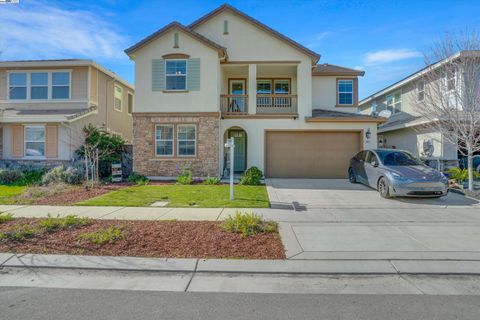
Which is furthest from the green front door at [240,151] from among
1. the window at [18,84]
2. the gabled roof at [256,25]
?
the window at [18,84]

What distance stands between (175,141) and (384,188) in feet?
31.9

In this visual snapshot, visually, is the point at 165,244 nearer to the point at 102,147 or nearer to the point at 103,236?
the point at 103,236

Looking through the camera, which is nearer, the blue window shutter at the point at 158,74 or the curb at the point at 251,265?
the curb at the point at 251,265

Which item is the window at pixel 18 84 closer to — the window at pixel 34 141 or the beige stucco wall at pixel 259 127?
the window at pixel 34 141

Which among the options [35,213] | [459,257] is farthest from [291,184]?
[35,213]

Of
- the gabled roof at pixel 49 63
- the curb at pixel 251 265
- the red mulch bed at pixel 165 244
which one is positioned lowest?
the curb at pixel 251 265

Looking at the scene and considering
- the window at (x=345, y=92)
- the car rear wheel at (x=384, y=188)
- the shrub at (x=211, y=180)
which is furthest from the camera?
the window at (x=345, y=92)

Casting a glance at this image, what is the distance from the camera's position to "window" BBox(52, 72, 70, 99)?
17391 mm

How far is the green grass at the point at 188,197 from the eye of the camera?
8.98 m

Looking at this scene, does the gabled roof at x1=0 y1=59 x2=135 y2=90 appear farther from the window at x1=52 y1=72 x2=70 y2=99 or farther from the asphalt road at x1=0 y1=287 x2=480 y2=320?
the asphalt road at x1=0 y1=287 x2=480 y2=320

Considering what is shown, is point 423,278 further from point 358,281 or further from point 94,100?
point 94,100

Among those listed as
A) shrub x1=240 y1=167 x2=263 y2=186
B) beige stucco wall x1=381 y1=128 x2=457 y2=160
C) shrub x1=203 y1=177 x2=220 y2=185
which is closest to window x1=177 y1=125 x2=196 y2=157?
shrub x1=203 y1=177 x2=220 y2=185

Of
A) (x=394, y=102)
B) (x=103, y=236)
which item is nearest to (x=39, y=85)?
(x=103, y=236)

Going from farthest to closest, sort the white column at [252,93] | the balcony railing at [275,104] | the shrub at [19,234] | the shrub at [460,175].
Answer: the balcony railing at [275,104]
the white column at [252,93]
the shrub at [460,175]
the shrub at [19,234]
